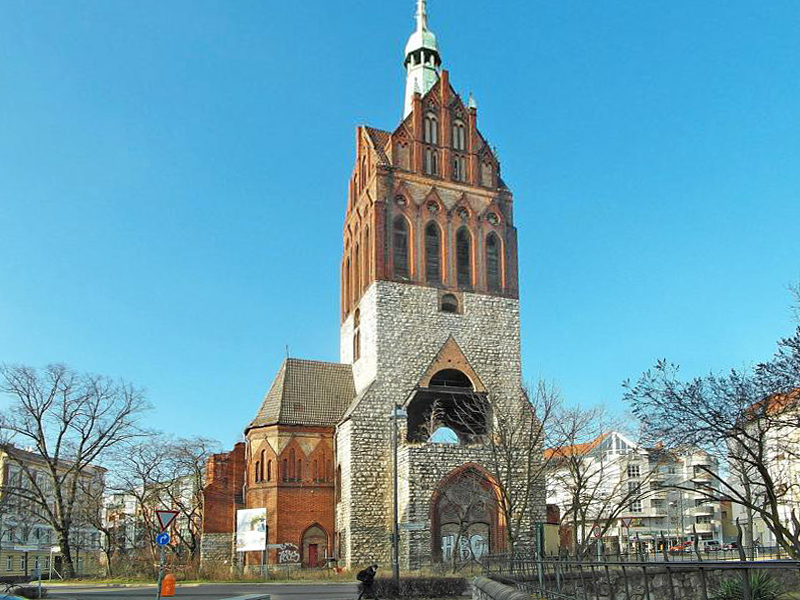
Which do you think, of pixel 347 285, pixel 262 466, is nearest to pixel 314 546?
pixel 262 466

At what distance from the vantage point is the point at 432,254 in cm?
4412

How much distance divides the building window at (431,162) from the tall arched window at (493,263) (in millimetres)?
4759

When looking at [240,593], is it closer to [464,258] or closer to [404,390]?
[404,390]

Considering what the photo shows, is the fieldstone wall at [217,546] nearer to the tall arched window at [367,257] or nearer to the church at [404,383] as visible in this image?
the church at [404,383]

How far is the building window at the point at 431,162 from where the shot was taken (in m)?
45.5

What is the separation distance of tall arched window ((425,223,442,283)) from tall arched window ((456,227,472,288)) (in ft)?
3.70

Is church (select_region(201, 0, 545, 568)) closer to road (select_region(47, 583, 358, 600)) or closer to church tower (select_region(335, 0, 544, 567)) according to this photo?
church tower (select_region(335, 0, 544, 567))

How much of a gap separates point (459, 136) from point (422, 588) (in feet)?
95.2

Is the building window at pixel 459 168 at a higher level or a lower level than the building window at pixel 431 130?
lower

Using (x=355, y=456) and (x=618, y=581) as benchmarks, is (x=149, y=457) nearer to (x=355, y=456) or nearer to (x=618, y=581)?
(x=355, y=456)

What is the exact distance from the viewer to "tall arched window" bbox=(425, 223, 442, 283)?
144 ft

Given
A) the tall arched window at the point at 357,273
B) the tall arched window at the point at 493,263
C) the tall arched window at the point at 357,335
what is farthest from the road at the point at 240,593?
the tall arched window at the point at 493,263

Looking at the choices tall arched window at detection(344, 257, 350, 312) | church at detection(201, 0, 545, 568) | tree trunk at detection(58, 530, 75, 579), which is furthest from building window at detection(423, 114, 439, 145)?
tree trunk at detection(58, 530, 75, 579)

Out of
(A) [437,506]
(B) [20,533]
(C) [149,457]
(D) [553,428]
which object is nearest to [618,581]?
(D) [553,428]
